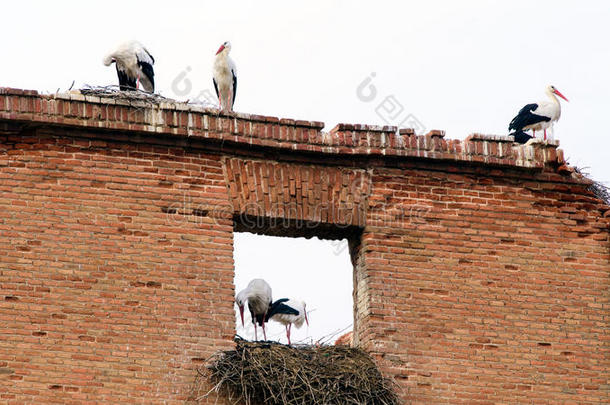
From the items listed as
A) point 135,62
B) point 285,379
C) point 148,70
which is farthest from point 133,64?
point 285,379

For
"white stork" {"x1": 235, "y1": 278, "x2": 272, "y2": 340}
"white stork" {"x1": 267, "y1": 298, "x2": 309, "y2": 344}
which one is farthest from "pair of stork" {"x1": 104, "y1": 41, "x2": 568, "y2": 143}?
"white stork" {"x1": 267, "y1": 298, "x2": 309, "y2": 344}

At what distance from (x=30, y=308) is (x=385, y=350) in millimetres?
3123

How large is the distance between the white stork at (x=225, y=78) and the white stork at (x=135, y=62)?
959 mm

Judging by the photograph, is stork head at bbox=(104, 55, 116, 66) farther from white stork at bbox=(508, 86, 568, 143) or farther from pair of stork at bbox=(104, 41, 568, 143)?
white stork at bbox=(508, 86, 568, 143)

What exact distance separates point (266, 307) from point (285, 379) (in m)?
2.97

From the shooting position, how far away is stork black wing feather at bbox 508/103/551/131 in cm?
1335

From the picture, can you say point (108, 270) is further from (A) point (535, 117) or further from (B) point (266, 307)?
(A) point (535, 117)

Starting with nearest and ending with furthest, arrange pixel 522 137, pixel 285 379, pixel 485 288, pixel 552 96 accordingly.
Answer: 1. pixel 285 379
2. pixel 485 288
3. pixel 522 137
4. pixel 552 96

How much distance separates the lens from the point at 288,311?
45.3 ft

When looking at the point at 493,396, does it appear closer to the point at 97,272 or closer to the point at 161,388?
the point at 161,388

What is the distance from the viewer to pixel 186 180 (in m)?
11.5

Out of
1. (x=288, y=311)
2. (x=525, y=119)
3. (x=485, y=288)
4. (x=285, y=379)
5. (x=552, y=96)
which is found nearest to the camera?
(x=285, y=379)

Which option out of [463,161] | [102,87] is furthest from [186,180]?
[463,161]

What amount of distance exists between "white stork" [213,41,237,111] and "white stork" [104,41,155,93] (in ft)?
3.15
